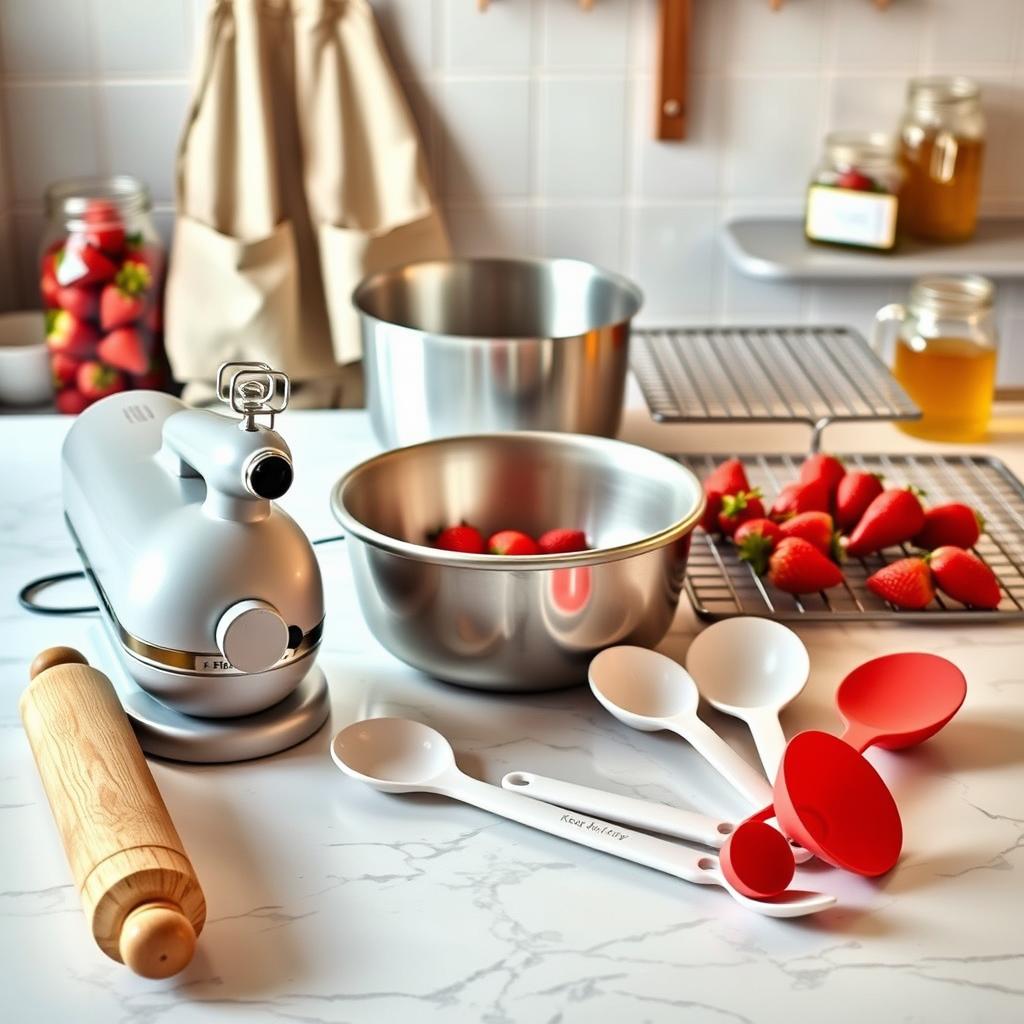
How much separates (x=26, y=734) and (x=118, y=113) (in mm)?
1123

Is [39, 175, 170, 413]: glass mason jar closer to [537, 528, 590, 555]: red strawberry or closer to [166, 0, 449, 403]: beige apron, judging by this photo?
[166, 0, 449, 403]: beige apron

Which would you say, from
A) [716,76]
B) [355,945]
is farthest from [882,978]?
[716,76]

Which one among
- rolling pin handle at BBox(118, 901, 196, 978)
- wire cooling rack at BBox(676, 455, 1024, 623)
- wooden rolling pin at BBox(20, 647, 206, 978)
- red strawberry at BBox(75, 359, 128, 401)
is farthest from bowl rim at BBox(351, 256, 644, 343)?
rolling pin handle at BBox(118, 901, 196, 978)

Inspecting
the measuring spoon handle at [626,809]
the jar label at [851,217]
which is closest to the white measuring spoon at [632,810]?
the measuring spoon handle at [626,809]

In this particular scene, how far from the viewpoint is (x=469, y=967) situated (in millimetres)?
626

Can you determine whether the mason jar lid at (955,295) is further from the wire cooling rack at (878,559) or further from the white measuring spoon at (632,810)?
the white measuring spoon at (632,810)

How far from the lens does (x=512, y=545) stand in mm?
920

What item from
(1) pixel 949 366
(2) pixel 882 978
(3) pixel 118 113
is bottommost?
(2) pixel 882 978

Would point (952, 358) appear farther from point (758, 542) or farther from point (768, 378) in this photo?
point (758, 542)

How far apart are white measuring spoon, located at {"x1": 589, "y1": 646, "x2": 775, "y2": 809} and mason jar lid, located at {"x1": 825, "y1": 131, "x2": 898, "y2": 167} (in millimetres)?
978

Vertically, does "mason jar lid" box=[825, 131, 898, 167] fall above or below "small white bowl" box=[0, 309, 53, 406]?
above

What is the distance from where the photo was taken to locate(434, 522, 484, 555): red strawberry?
0.92m

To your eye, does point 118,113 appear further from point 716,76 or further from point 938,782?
point 938,782

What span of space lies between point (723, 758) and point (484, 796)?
138 mm
